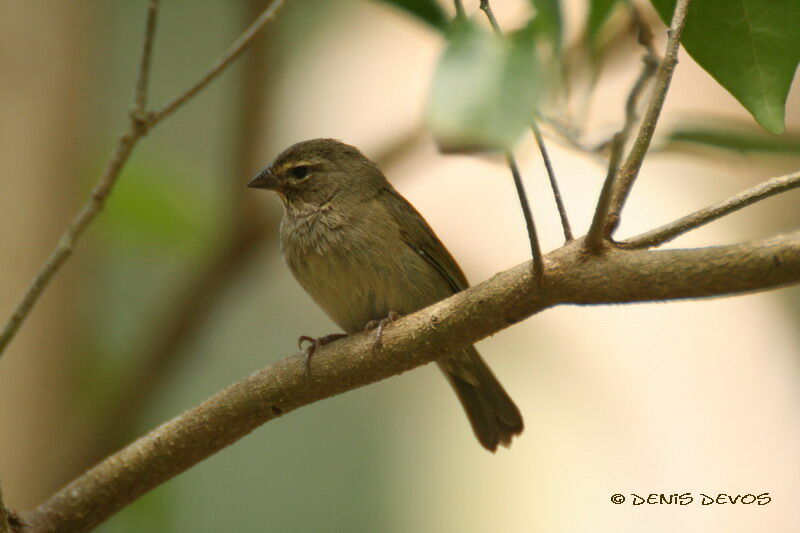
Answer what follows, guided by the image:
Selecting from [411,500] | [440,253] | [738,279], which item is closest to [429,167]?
[411,500]

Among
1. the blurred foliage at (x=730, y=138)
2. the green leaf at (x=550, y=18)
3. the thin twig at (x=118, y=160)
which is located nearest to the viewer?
the green leaf at (x=550, y=18)

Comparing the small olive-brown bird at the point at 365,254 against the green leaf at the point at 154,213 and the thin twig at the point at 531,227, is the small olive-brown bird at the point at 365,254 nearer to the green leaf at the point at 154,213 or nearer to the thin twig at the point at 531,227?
the green leaf at the point at 154,213

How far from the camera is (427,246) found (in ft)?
12.9

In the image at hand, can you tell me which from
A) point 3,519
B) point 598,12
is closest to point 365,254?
point 598,12

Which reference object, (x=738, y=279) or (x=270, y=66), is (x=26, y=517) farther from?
(x=270, y=66)

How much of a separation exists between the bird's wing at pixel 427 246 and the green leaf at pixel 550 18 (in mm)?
1349

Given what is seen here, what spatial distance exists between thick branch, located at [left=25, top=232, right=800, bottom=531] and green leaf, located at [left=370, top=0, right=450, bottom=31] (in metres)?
1.42

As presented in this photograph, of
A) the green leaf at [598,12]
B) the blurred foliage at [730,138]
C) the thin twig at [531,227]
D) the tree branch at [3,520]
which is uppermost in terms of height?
the green leaf at [598,12]

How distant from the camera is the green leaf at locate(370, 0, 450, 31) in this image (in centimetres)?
343

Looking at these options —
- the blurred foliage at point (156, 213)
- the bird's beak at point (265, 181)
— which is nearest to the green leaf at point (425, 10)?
the bird's beak at point (265, 181)

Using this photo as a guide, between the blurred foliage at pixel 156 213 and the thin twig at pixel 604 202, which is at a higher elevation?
the blurred foliage at pixel 156 213

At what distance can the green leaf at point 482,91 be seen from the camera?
1.46m

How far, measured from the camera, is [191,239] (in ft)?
19.1

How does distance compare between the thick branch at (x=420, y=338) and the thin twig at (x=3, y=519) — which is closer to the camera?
the thick branch at (x=420, y=338)
